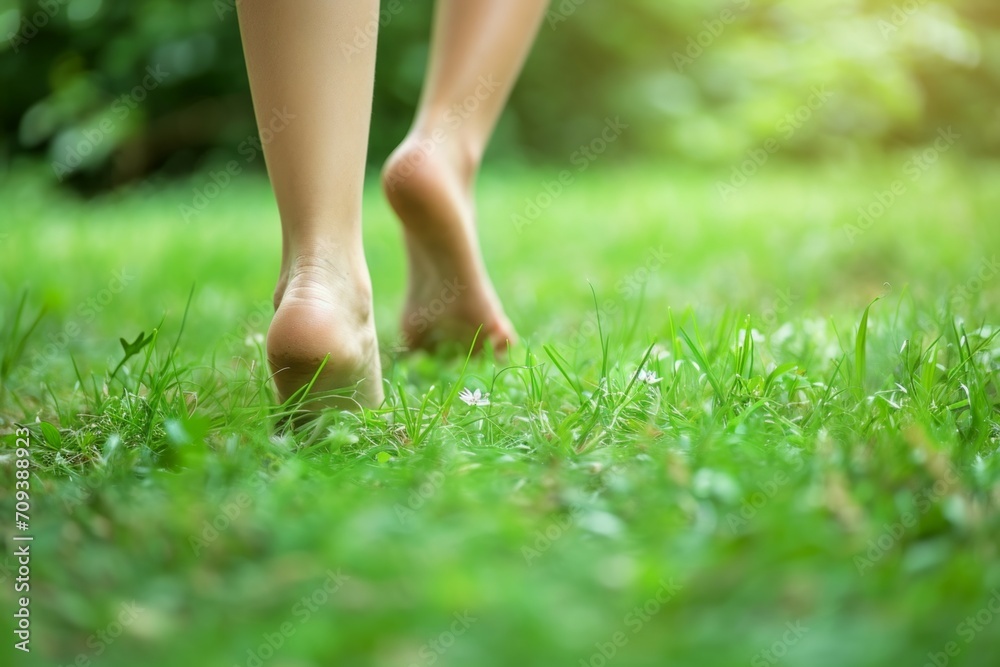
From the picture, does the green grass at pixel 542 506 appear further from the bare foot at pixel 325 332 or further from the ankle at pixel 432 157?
the ankle at pixel 432 157

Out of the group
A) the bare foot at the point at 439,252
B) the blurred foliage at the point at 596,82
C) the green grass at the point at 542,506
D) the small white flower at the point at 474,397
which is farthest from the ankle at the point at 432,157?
the blurred foliage at the point at 596,82

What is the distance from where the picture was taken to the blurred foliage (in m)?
5.70

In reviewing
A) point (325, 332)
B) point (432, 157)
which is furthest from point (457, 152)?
point (325, 332)

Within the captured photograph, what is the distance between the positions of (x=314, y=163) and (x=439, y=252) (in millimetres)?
522

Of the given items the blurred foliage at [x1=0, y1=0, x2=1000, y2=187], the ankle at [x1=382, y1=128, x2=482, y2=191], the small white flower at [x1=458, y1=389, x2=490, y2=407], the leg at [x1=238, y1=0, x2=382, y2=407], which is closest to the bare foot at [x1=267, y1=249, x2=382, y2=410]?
the leg at [x1=238, y1=0, x2=382, y2=407]

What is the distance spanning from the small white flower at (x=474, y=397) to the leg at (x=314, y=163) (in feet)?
0.46

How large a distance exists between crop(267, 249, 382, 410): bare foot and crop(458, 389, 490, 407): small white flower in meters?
0.13

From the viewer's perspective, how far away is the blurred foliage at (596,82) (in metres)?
5.70

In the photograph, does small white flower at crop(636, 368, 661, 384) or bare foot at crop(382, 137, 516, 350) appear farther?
bare foot at crop(382, 137, 516, 350)

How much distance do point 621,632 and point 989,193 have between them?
12.1 feet

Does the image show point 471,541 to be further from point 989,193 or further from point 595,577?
point 989,193

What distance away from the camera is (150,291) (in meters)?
2.30

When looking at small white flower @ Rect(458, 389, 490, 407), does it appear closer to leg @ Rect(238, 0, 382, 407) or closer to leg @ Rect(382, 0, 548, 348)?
leg @ Rect(238, 0, 382, 407)

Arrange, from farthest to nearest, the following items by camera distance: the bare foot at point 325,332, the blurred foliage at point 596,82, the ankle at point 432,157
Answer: the blurred foliage at point 596,82
the ankle at point 432,157
the bare foot at point 325,332
